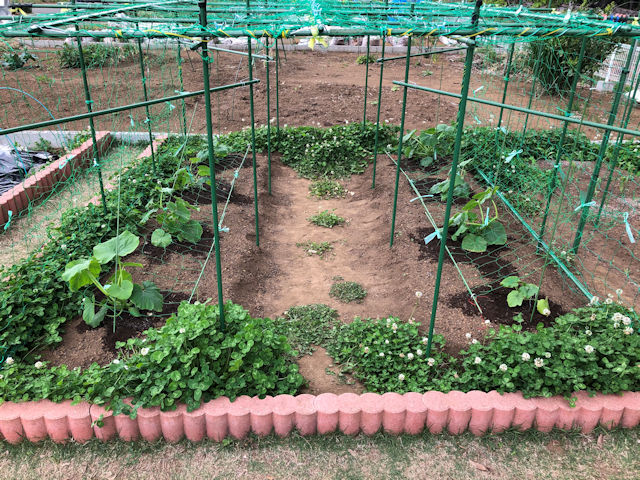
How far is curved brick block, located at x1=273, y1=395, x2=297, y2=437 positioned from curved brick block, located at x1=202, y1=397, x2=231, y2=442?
0.87 ft

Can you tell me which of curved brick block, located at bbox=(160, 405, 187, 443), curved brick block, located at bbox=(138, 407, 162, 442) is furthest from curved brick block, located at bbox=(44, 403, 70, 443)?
curved brick block, located at bbox=(160, 405, 187, 443)

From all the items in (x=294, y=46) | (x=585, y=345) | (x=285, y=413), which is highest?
(x=294, y=46)

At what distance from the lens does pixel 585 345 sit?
2846mm

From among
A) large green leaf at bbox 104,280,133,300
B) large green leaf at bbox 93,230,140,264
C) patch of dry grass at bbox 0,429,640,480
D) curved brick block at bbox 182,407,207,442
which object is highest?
large green leaf at bbox 93,230,140,264

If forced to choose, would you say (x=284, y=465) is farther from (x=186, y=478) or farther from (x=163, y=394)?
(x=163, y=394)

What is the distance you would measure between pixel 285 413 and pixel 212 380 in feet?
1.49

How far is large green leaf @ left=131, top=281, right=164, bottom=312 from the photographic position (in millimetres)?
3342

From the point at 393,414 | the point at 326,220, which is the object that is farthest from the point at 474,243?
the point at 393,414

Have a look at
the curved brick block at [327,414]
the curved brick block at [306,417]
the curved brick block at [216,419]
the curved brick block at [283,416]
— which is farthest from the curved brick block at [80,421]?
the curved brick block at [327,414]

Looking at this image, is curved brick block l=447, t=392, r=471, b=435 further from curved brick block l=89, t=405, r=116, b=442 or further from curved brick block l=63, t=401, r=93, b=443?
curved brick block l=63, t=401, r=93, b=443

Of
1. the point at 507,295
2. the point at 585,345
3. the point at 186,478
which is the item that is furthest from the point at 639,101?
the point at 186,478

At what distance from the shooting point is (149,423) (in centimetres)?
255

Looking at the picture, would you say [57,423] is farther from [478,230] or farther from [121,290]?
[478,230]

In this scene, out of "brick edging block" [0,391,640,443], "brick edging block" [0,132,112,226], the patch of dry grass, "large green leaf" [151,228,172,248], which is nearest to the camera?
the patch of dry grass
